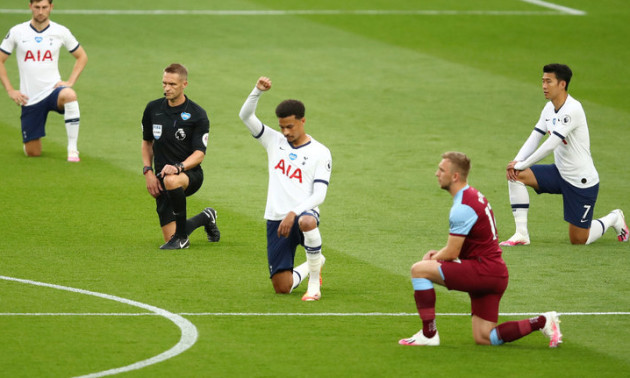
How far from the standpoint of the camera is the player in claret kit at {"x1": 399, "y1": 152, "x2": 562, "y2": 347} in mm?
9164

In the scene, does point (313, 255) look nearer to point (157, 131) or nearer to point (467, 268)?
point (467, 268)

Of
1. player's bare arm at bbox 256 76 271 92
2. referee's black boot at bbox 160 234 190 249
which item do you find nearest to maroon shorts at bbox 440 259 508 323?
A: player's bare arm at bbox 256 76 271 92

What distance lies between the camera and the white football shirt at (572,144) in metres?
13.5

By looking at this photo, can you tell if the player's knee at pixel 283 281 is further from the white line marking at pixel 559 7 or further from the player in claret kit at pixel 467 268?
the white line marking at pixel 559 7

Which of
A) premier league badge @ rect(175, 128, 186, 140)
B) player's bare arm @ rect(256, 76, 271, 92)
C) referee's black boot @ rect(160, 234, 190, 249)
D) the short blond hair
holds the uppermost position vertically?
player's bare arm @ rect(256, 76, 271, 92)

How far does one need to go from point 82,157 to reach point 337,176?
4.33m

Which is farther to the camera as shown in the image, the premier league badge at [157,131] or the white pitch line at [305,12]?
the white pitch line at [305,12]

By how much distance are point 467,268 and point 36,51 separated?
36.2 feet

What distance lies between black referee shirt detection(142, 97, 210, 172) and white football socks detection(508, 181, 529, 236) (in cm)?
377

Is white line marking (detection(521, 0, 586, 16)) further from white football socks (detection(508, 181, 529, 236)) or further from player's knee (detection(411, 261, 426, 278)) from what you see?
player's knee (detection(411, 261, 426, 278))

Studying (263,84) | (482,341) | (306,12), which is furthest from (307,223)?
(306,12)

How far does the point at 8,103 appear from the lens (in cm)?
2278

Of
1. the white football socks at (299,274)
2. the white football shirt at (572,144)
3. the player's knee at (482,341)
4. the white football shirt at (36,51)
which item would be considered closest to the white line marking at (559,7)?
the white football shirt at (36,51)

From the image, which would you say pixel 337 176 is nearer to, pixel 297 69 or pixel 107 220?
pixel 107 220
